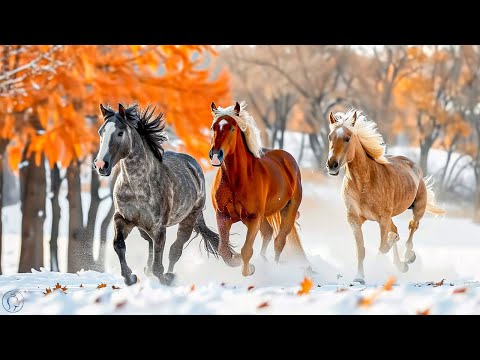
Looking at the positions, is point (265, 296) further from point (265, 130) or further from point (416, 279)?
point (265, 130)

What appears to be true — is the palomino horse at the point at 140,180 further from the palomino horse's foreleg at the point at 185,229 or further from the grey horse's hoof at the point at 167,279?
the palomino horse's foreleg at the point at 185,229

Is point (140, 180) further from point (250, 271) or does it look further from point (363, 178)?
point (363, 178)

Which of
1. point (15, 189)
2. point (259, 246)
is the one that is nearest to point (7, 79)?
point (259, 246)

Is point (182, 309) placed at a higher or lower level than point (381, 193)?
lower

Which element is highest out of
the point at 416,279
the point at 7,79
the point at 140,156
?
the point at 7,79

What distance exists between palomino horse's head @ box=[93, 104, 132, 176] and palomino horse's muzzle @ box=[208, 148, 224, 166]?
2.87 feet

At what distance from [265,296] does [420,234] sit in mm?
8597

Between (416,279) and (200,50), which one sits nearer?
(416,279)

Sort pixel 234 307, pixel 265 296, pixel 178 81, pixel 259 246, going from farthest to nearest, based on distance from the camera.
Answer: pixel 178 81
pixel 259 246
pixel 265 296
pixel 234 307

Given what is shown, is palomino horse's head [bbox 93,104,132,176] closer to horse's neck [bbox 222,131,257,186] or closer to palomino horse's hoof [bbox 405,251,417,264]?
horse's neck [bbox 222,131,257,186]

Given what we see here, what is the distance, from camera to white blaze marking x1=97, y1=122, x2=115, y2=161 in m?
7.48

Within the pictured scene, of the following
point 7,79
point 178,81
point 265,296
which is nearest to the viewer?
point 265,296

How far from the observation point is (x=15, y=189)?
78.3ft

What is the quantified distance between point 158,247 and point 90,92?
17.7 feet
